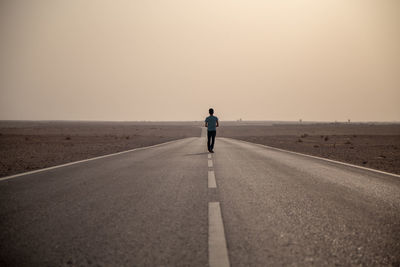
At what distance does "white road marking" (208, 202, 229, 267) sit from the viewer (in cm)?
275

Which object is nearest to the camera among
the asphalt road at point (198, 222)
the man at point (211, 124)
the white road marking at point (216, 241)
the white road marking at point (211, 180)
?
the white road marking at point (216, 241)

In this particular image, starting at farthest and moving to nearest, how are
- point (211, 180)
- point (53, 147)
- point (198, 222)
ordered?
point (53, 147) → point (211, 180) → point (198, 222)

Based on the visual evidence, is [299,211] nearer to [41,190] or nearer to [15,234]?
[15,234]

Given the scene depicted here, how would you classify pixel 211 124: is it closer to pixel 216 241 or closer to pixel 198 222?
pixel 198 222

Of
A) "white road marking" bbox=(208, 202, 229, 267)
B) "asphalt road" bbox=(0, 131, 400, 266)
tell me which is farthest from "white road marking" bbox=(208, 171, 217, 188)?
"white road marking" bbox=(208, 202, 229, 267)

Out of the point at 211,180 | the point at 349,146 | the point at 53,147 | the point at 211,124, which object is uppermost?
the point at 211,124

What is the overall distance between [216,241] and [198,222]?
0.72 m

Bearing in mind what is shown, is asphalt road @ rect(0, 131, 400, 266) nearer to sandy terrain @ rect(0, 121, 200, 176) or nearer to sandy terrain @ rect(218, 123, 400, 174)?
sandy terrain @ rect(0, 121, 200, 176)

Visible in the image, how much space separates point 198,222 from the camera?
3.91 m

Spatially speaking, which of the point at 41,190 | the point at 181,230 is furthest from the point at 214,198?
the point at 41,190

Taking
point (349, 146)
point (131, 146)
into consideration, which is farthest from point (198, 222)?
point (349, 146)

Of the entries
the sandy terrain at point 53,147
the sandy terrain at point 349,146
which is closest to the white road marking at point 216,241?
the sandy terrain at point 53,147

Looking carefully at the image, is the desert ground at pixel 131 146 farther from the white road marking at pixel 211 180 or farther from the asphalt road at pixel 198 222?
the white road marking at pixel 211 180

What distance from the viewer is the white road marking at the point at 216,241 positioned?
275cm
